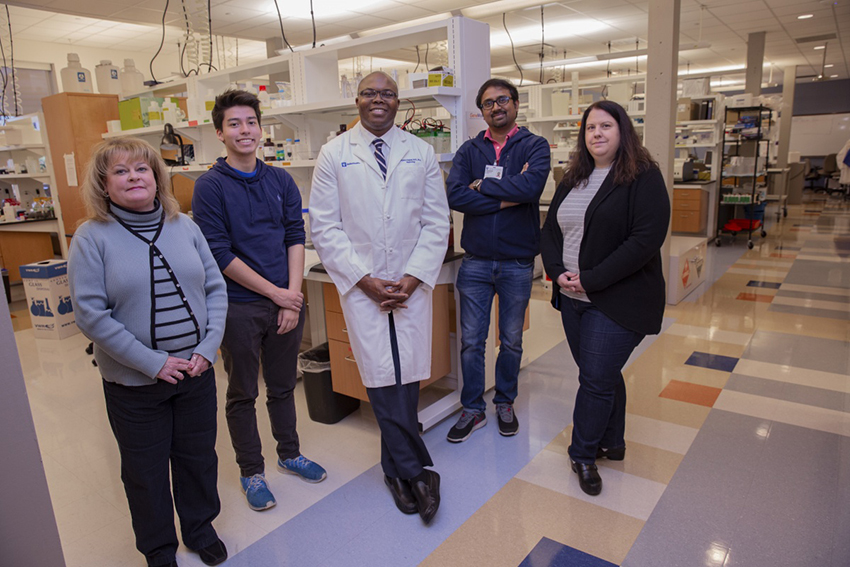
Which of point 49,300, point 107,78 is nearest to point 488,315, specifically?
point 49,300

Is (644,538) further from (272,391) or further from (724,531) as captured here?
(272,391)

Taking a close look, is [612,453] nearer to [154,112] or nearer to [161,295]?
[161,295]

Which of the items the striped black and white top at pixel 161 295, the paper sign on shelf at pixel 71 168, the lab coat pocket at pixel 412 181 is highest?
the paper sign on shelf at pixel 71 168

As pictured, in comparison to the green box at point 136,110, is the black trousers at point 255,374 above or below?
below

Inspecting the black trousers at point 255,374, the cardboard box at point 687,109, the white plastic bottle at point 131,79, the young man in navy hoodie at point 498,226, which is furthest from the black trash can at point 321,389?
the cardboard box at point 687,109

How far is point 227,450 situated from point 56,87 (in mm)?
9616

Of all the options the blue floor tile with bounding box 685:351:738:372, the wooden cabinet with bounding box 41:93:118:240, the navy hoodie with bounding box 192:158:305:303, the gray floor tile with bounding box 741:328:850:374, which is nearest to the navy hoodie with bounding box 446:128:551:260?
the navy hoodie with bounding box 192:158:305:303

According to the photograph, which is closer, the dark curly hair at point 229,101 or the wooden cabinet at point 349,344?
the dark curly hair at point 229,101

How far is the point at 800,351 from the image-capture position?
12.3ft

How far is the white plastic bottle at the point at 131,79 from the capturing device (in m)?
5.33

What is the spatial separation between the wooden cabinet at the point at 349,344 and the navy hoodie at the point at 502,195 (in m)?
0.44

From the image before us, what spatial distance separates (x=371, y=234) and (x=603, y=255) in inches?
34.8

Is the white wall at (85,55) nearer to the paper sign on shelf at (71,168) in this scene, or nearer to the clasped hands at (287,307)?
the paper sign on shelf at (71,168)

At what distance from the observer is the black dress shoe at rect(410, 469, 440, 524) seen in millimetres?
2098
